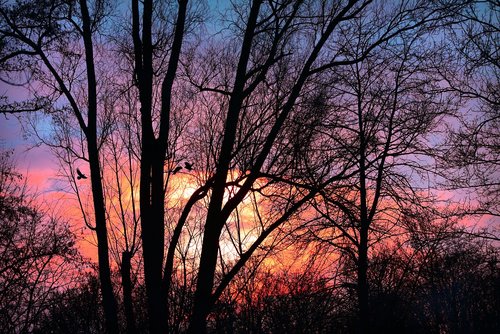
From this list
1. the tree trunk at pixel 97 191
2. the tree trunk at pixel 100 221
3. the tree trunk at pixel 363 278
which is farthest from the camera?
the tree trunk at pixel 363 278

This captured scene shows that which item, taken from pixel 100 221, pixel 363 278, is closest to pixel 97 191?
pixel 100 221

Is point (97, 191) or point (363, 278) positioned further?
point (363, 278)

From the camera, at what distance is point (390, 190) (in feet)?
48.4

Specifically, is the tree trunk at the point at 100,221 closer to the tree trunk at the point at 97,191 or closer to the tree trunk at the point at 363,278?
the tree trunk at the point at 97,191

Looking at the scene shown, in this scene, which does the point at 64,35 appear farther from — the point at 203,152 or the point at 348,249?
the point at 348,249

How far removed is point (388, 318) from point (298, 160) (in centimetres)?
1094

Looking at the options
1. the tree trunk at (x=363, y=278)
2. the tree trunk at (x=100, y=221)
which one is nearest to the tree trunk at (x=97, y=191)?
the tree trunk at (x=100, y=221)

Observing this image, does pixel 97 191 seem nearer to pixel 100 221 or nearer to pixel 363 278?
pixel 100 221

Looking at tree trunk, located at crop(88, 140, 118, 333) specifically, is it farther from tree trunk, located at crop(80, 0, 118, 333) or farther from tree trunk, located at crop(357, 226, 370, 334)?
tree trunk, located at crop(357, 226, 370, 334)

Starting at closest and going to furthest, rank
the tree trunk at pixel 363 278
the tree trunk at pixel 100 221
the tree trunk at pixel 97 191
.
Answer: the tree trunk at pixel 97 191
the tree trunk at pixel 100 221
the tree trunk at pixel 363 278

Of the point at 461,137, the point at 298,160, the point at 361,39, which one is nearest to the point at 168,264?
the point at 298,160

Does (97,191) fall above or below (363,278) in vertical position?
above

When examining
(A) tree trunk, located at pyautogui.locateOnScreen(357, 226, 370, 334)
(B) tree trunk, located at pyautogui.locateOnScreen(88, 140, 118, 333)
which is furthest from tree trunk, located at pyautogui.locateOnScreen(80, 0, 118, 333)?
(A) tree trunk, located at pyautogui.locateOnScreen(357, 226, 370, 334)

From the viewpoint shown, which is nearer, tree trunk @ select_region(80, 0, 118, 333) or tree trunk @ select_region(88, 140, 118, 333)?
tree trunk @ select_region(80, 0, 118, 333)
